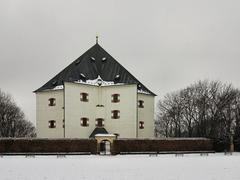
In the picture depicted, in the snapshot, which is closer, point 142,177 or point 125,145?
point 142,177

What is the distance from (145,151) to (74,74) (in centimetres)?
1536

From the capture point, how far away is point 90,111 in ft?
185

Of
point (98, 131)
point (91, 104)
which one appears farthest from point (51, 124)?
point (98, 131)

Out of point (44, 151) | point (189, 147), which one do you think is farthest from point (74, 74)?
point (189, 147)

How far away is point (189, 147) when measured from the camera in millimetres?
52469

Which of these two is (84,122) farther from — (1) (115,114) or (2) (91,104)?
(1) (115,114)

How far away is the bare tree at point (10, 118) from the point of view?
80.6 meters

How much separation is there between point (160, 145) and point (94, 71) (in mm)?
15948

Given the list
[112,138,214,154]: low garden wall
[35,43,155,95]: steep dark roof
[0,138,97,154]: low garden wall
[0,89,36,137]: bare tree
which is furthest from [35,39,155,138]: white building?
[0,89,36,137]: bare tree

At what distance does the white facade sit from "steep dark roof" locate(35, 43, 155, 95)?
127 cm

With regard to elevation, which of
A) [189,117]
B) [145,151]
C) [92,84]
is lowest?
[145,151]

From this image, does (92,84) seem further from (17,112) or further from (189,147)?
(17,112)

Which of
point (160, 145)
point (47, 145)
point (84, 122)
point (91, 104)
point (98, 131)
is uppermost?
point (91, 104)

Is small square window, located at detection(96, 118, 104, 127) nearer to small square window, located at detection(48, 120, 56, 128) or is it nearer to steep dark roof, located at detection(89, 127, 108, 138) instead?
steep dark roof, located at detection(89, 127, 108, 138)
